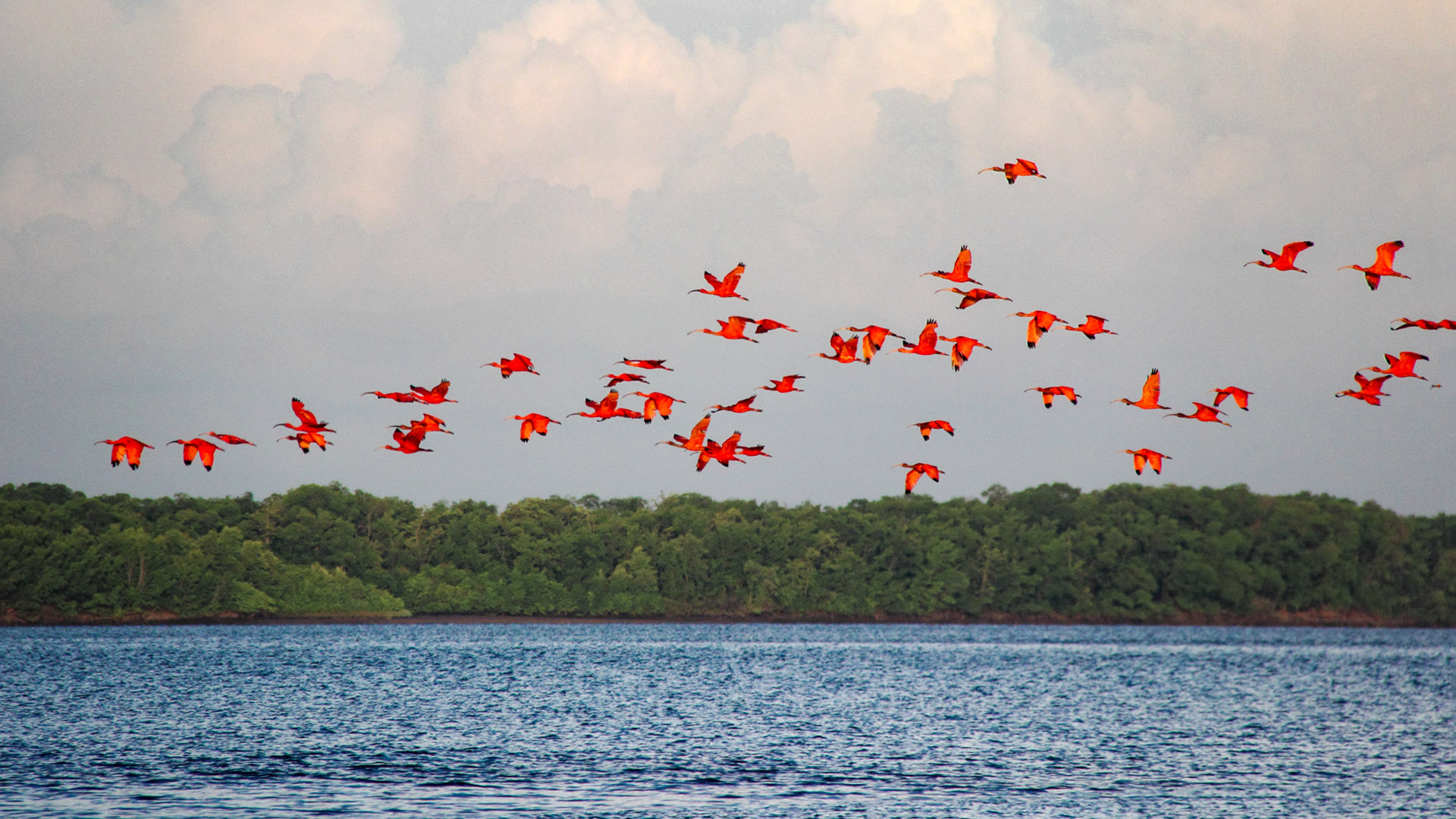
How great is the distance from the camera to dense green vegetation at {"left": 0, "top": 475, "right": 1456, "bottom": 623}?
169 metres

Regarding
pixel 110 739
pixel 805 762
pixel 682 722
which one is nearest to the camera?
pixel 805 762

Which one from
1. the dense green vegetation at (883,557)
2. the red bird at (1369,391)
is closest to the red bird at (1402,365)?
the red bird at (1369,391)

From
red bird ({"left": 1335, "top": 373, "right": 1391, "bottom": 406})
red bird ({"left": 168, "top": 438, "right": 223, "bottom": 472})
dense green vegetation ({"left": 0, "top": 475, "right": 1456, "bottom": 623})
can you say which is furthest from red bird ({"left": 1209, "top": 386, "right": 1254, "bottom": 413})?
dense green vegetation ({"left": 0, "top": 475, "right": 1456, "bottom": 623})

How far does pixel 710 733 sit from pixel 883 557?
109347mm

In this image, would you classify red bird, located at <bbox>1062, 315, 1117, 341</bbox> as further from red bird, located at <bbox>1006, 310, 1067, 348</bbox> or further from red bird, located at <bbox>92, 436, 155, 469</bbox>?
red bird, located at <bbox>92, 436, 155, 469</bbox>

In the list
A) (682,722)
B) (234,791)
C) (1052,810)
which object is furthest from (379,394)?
(682,722)

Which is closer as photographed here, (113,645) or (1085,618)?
(113,645)

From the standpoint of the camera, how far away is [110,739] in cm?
6353

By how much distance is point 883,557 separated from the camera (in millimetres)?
175875

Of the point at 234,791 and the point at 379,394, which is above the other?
the point at 379,394

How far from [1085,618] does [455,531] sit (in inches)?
3172

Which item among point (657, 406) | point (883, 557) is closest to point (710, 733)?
point (657, 406)

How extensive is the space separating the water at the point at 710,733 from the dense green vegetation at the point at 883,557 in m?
32.6

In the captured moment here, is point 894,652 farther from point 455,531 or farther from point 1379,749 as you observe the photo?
point 1379,749
